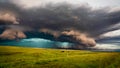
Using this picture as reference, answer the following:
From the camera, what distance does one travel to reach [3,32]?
12.9 m

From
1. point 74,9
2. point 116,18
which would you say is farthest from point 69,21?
point 116,18

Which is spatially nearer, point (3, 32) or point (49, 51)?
point (3, 32)

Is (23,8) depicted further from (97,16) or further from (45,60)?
(97,16)

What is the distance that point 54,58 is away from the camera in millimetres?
13516

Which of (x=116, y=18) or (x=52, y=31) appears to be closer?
(x=52, y=31)

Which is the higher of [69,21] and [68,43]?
[69,21]

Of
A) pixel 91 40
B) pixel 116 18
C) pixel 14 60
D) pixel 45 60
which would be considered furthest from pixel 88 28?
pixel 14 60

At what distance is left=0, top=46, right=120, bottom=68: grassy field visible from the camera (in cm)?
1281

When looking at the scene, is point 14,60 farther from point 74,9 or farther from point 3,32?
point 74,9

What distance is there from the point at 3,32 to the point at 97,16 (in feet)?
15.2

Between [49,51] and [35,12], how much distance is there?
2076 mm

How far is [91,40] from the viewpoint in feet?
44.3

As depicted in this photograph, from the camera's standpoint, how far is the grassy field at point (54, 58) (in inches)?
504

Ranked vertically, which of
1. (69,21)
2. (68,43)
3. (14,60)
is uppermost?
(69,21)
